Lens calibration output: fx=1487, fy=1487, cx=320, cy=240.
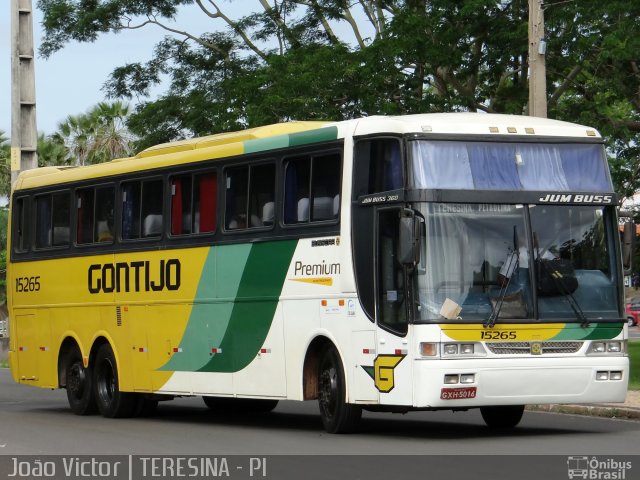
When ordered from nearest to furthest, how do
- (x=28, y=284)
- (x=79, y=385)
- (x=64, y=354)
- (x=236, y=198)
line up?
(x=236, y=198) < (x=79, y=385) < (x=64, y=354) < (x=28, y=284)

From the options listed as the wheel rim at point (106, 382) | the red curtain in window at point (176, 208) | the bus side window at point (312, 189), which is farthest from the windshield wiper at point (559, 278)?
the wheel rim at point (106, 382)

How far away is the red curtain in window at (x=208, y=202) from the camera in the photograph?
18.5 metres

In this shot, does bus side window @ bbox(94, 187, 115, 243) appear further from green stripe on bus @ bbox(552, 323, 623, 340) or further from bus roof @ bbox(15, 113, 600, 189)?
green stripe on bus @ bbox(552, 323, 623, 340)

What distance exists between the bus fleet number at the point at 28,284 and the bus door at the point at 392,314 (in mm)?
8733

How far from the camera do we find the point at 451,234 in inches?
598

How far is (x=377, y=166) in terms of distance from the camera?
15797 mm

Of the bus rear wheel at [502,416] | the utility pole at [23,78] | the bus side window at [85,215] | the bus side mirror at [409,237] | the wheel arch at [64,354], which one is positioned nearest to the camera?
the bus side mirror at [409,237]

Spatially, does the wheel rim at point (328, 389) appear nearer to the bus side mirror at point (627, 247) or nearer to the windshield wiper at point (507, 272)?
the windshield wiper at point (507, 272)

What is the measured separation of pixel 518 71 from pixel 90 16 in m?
10.7

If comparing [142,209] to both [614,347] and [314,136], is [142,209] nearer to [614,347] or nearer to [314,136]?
[314,136]

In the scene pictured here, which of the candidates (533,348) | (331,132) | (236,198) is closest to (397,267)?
(533,348)

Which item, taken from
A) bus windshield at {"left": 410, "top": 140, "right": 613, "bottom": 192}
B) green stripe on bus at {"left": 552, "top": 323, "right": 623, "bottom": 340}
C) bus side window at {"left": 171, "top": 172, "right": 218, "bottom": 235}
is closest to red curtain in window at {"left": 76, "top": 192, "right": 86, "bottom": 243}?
bus side window at {"left": 171, "top": 172, "right": 218, "bottom": 235}

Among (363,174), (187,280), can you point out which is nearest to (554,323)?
(363,174)

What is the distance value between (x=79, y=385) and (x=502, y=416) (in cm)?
712
